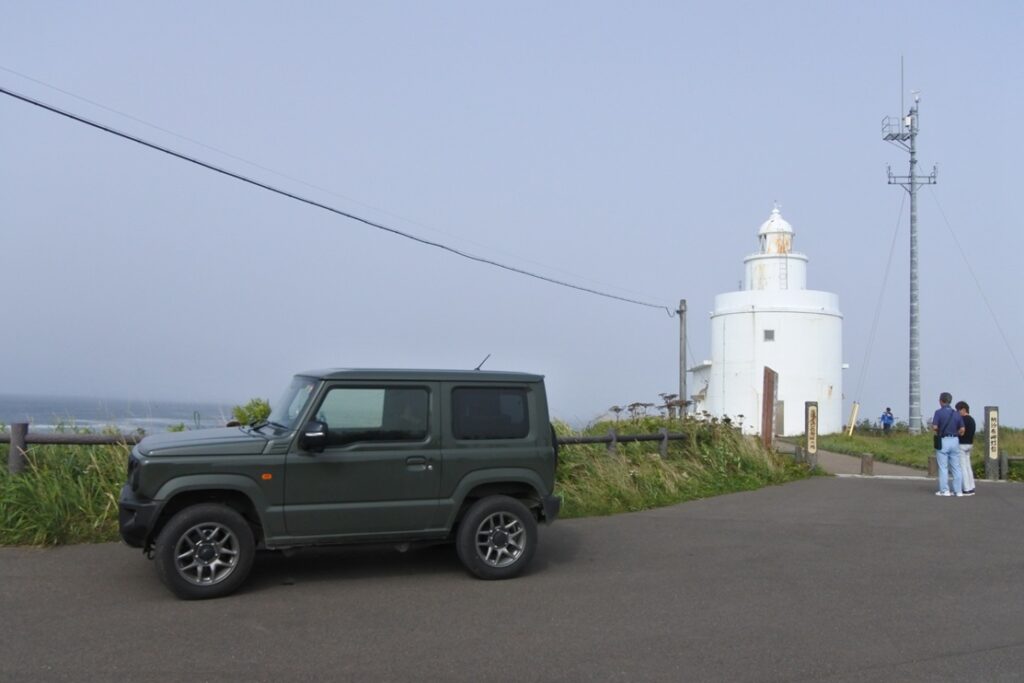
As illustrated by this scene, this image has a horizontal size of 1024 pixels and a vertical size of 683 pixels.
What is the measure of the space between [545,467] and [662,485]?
251 inches

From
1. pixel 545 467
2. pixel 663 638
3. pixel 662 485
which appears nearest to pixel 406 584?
pixel 545 467

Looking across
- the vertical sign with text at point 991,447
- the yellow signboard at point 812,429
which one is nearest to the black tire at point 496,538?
the yellow signboard at point 812,429

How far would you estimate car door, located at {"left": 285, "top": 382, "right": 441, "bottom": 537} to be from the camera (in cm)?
835

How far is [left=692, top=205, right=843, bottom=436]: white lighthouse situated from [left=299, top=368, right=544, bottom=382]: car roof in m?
30.4

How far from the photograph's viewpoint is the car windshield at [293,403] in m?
8.61

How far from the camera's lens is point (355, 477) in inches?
335

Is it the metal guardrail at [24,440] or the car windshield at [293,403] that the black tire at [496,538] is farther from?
A: the metal guardrail at [24,440]

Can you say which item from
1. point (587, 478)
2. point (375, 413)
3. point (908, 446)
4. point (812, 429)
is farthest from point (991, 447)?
point (375, 413)

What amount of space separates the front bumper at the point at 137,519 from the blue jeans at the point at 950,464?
13263mm

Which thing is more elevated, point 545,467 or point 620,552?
point 545,467

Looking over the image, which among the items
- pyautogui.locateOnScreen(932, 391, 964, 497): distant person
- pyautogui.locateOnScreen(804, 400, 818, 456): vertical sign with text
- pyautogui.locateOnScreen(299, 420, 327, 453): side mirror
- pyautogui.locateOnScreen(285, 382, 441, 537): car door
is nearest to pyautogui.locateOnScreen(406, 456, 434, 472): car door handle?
pyautogui.locateOnScreen(285, 382, 441, 537): car door

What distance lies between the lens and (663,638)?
276 inches

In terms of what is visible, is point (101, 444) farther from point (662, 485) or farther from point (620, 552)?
point (662, 485)

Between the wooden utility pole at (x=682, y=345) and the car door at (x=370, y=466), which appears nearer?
the car door at (x=370, y=466)
